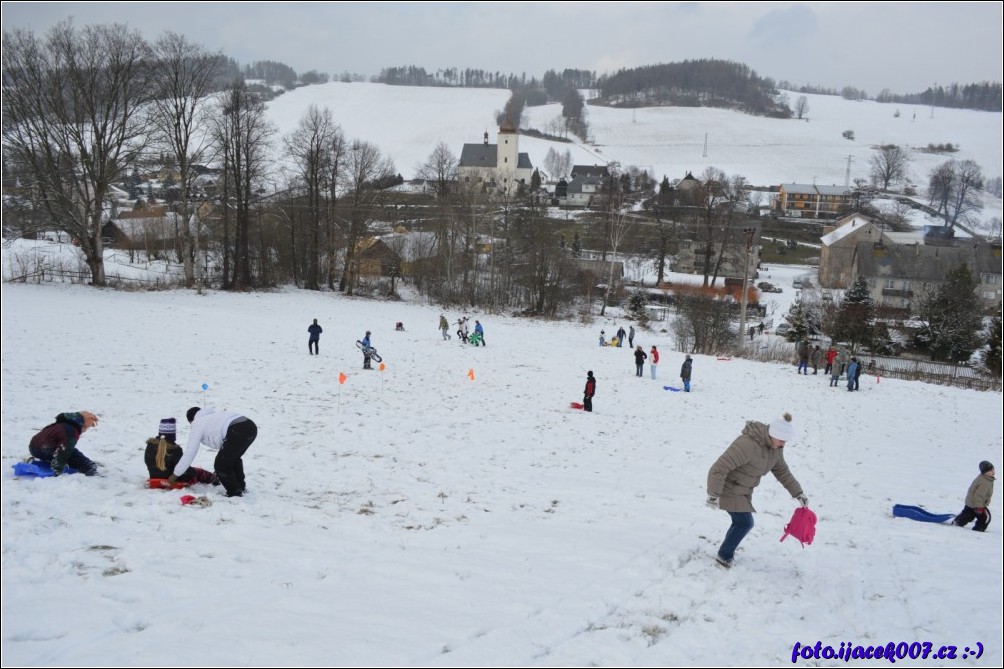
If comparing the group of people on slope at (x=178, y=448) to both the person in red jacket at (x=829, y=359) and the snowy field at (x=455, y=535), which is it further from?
the person in red jacket at (x=829, y=359)

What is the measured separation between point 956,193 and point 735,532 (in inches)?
5686

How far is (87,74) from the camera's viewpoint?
107 feet

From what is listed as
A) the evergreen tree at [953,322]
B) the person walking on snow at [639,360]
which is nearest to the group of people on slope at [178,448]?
the person walking on snow at [639,360]

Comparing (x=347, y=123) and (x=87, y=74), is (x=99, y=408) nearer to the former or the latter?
(x=87, y=74)

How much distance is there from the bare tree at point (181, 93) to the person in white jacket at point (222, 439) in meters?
32.3

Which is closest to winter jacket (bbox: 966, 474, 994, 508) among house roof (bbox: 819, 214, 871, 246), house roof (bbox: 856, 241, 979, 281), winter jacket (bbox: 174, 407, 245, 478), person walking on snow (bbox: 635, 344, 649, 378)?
winter jacket (bbox: 174, 407, 245, 478)

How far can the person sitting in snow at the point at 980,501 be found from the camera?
9.70 m

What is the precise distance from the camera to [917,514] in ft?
33.8

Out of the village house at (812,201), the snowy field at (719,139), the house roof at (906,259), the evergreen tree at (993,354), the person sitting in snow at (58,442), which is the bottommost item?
the evergreen tree at (993,354)

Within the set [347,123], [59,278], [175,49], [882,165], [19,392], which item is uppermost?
[347,123]

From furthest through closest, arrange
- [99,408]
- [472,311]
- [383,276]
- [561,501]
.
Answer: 1. [383,276]
2. [472,311]
3. [99,408]
4. [561,501]

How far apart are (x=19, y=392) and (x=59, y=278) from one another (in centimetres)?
3004

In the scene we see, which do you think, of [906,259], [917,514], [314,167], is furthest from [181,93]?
[906,259]

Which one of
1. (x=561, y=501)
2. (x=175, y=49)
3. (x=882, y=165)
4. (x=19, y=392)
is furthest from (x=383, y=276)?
(x=882, y=165)
